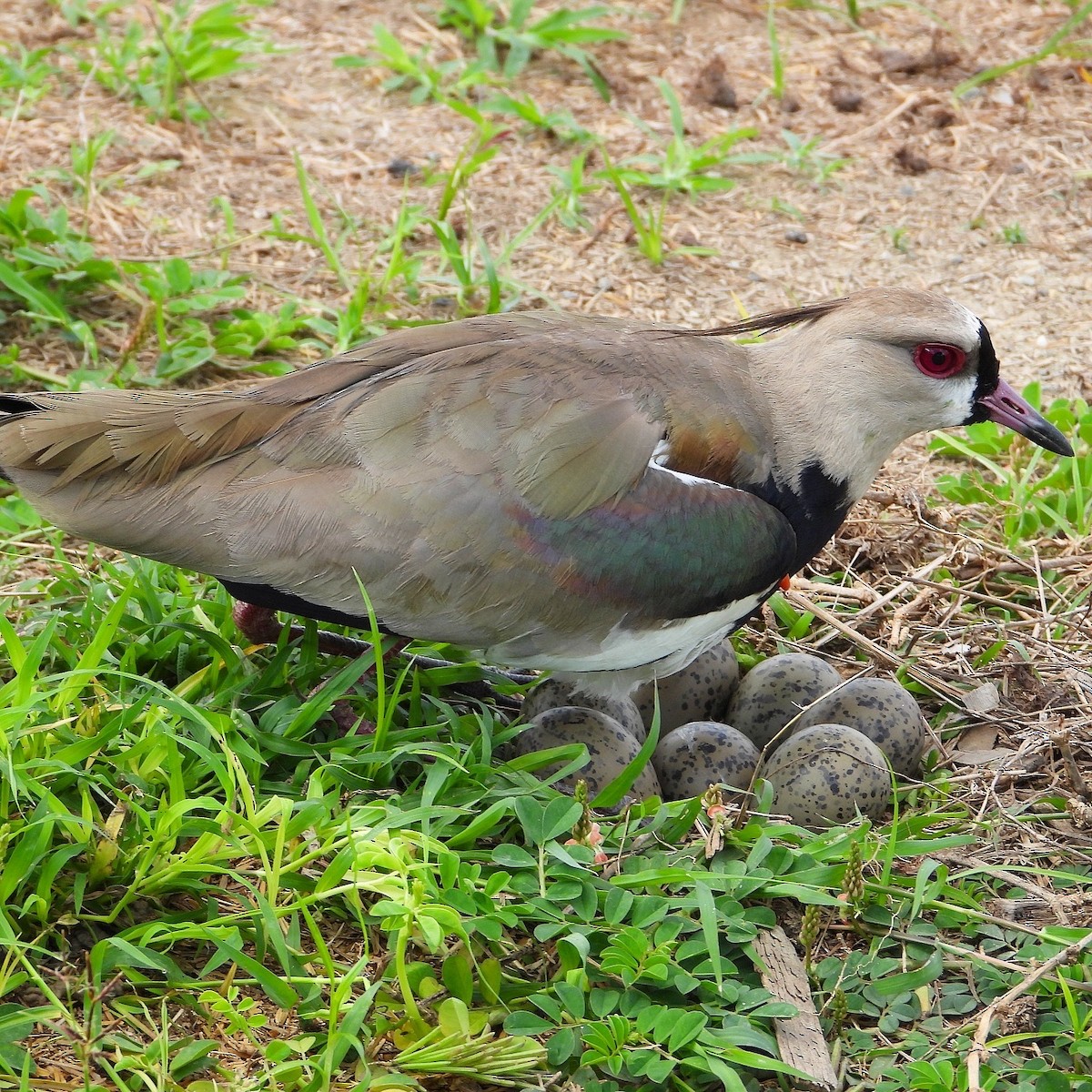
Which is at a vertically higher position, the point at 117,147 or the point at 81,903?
the point at 117,147

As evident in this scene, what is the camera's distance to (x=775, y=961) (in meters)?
3.22

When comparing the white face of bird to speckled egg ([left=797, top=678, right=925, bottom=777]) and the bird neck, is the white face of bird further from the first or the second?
speckled egg ([left=797, top=678, right=925, bottom=777])

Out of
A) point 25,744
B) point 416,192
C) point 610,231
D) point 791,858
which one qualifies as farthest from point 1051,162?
point 25,744

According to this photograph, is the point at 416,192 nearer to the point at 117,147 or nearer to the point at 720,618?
the point at 117,147

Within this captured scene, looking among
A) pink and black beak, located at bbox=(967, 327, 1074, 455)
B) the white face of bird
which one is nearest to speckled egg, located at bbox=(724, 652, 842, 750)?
the white face of bird

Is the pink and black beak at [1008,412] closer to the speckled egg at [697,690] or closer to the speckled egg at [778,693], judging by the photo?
the speckled egg at [778,693]

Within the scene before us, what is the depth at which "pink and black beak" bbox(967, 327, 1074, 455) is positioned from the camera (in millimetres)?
4000

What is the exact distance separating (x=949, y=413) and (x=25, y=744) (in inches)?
102

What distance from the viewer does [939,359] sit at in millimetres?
3895

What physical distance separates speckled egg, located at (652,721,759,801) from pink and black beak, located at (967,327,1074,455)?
115cm

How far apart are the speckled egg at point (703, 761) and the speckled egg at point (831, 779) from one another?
0.11 meters

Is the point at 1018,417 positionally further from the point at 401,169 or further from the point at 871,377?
the point at 401,169

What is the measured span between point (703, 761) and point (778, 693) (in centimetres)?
38

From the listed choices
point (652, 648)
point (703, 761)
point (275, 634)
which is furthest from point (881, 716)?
point (275, 634)
